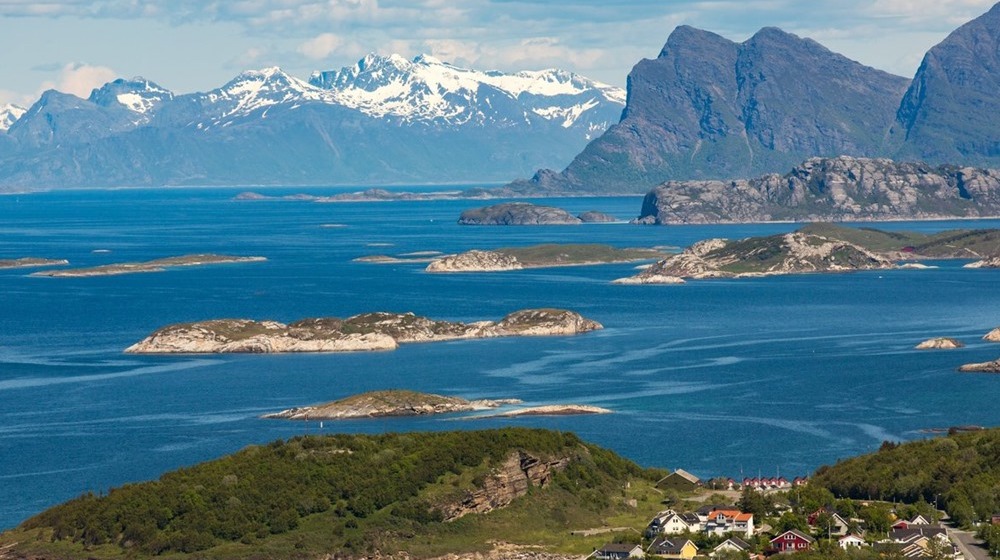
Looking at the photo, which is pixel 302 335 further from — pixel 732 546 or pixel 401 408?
pixel 732 546

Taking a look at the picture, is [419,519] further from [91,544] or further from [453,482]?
[91,544]

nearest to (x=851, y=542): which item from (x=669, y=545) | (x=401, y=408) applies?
(x=669, y=545)

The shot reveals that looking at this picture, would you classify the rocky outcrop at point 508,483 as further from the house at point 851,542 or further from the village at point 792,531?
the house at point 851,542

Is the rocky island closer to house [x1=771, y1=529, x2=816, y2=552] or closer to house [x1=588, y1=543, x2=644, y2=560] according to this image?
house [x1=588, y1=543, x2=644, y2=560]

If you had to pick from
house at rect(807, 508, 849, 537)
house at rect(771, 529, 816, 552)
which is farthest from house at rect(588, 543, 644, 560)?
house at rect(807, 508, 849, 537)

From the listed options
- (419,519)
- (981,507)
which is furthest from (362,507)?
(981,507)
